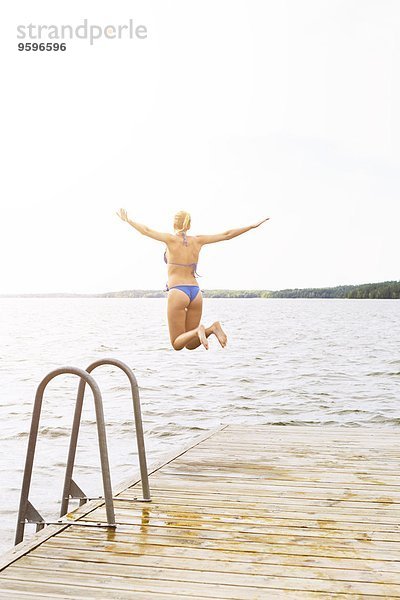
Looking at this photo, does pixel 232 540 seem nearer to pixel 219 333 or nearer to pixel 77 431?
pixel 77 431

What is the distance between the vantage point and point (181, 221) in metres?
6.09

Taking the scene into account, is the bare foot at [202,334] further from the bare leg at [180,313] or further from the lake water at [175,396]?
the lake water at [175,396]

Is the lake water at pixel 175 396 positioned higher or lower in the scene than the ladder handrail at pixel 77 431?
lower

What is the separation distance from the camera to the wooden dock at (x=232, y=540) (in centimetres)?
357

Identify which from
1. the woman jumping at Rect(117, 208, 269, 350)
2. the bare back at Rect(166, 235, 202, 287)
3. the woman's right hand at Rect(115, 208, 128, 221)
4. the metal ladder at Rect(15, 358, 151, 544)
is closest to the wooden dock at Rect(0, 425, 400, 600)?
the metal ladder at Rect(15, 358, 151, 544)

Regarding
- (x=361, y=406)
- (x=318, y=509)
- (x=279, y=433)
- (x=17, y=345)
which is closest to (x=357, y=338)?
(x=17, y=345)

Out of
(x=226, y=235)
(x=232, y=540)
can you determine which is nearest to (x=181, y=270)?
(x=226, y=235)

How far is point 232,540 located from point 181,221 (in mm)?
2635

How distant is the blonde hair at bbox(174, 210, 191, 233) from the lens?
6078 millimetres

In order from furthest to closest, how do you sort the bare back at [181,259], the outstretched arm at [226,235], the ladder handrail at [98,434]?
the outstretched arm at [226,235] → the bare back at [181,259] → the ladder handrail at [98,434]

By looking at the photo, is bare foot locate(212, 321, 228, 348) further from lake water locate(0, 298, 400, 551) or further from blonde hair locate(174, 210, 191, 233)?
lake water locate(0, 298, 400, 551)

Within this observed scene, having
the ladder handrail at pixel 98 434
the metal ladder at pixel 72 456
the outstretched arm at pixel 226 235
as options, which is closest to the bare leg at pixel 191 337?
the outstretched arm at pixel 226 235

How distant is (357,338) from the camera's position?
140ft

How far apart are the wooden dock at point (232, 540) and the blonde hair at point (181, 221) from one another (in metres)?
1.78
